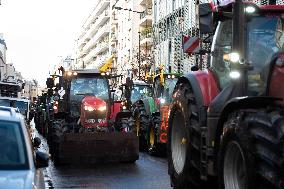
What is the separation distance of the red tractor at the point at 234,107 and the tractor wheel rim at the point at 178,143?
16mm

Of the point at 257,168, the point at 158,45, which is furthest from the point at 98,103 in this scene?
the point at 158,45

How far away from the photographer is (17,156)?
235 inches

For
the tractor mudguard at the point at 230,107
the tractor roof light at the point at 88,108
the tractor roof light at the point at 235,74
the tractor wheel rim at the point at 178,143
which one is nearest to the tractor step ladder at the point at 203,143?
the tractor mudguard at the point at 230,107

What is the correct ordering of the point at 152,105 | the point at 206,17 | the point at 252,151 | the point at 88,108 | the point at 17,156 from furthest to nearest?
the point at 152,105 → the point at 88,108 → the point at 206,17 → the point at 17,156 → the point at 252,151

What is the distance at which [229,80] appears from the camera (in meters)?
7.45

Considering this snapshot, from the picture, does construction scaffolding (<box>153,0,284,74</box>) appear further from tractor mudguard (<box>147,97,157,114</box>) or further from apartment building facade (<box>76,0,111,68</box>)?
apartment building facade (<box>76,0,111,68</box>)

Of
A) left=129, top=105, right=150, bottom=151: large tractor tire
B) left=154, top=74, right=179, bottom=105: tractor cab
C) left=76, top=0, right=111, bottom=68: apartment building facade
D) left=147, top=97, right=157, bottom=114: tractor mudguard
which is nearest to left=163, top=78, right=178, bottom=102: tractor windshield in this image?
left=154, top=74, right=179, bottom=105: tractor cab

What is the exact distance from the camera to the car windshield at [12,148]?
5843 millimetres

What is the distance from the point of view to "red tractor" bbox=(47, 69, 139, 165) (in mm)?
13352

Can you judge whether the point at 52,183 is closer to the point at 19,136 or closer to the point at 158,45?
the point at 19,136

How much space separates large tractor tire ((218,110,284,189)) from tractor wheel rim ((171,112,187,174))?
7.41 ft

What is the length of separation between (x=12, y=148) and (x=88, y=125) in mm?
9062

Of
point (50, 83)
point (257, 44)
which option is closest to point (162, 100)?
point (50, 83)

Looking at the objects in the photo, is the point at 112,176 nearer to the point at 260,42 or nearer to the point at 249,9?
the point at 260,42
